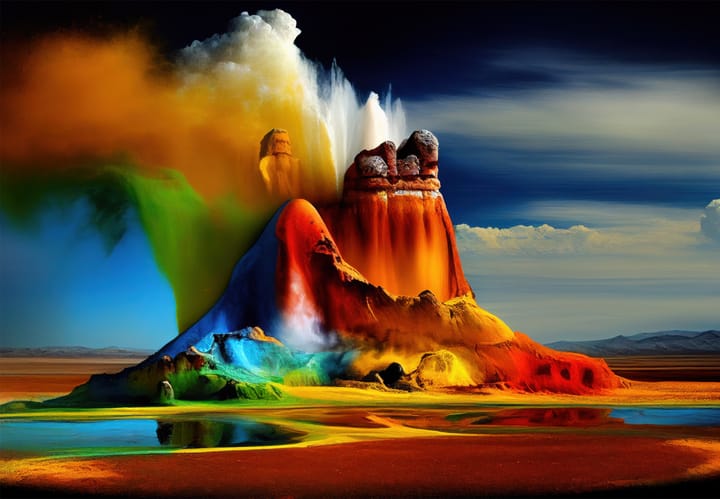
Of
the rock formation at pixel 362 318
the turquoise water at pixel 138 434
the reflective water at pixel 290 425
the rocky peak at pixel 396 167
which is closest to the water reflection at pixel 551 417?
the reflective water at pixel 290 425

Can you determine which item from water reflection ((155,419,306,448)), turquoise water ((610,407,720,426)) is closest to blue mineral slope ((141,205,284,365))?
water reflection ((155,419,306,448))

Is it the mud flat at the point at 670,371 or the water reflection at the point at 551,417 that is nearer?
the water reflection at the point at 551,417

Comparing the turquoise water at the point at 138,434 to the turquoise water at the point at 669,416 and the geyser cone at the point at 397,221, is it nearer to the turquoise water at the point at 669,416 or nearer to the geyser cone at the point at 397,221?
the turquoise water at the point at 669,416

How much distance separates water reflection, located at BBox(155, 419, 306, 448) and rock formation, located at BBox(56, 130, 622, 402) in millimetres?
5876

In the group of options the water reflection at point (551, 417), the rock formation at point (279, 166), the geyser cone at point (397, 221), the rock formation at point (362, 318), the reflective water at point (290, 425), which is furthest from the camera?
the rock formation at point (279, 166)

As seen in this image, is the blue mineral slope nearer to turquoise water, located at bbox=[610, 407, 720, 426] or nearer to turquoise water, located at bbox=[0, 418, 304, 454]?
turquoise water, located at bbox=[0, 418, 304, 454]

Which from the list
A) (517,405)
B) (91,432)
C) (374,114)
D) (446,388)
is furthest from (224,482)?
(374,114)

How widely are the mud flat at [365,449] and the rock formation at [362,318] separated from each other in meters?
2.92

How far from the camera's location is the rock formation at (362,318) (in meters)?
35.2

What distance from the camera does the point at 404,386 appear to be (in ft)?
116

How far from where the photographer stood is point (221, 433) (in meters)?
24.9

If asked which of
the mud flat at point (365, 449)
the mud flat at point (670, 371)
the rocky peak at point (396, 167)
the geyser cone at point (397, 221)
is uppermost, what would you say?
the rocky peak at point (396, 167)

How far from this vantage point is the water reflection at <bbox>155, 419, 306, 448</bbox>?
23219 mm

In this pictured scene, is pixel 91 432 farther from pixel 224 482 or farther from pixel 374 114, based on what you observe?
pixel 374 114
